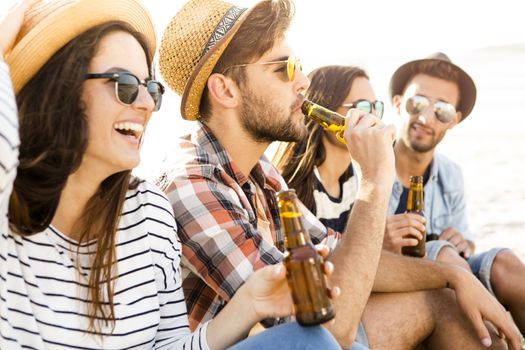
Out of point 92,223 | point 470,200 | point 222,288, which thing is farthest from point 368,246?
point 470,200

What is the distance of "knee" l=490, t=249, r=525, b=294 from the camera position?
4.35m

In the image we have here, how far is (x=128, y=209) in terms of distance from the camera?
2.83 metres

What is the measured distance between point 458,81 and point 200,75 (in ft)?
10.1

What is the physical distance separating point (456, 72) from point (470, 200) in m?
4.15

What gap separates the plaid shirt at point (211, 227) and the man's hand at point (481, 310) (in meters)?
1.04

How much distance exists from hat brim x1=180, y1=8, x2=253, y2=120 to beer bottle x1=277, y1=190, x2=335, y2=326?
47.6 inches

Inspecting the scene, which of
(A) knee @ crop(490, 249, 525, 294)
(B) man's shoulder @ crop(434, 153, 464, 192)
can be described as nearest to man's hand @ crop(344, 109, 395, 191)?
(A) knee @ crop(490, 249, 525, 294)

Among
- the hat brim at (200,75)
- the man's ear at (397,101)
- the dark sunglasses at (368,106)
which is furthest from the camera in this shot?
the man's ear at (397,101)

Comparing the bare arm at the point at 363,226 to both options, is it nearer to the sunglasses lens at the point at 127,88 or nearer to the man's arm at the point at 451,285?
the man's arm at the point at 451,285

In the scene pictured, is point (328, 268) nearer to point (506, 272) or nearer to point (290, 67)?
point (290, 67)

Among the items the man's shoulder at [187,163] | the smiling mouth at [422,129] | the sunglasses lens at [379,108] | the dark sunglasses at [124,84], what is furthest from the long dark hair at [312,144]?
the dark sunglasses at [124,84]

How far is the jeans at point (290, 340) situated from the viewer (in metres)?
2.43

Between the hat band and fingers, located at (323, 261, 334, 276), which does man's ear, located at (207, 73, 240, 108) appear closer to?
the hat band

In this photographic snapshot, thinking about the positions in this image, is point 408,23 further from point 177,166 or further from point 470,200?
point 177,166
